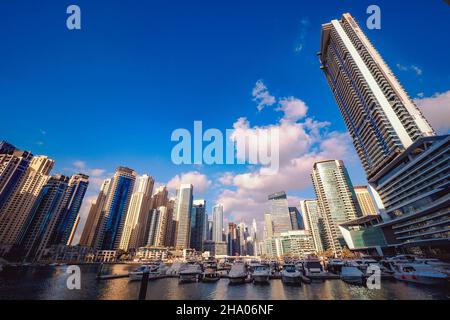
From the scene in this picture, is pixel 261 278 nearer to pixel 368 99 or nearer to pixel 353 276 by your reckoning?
pixel 353 276

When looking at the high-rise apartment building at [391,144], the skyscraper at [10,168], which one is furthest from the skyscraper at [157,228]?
the high-rise apartment building at [391,144]

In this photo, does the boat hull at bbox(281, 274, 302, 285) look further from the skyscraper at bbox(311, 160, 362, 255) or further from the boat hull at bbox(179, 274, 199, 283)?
the skyscraper at bbox(311, 160, 362, 255)

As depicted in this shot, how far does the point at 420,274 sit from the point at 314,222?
532 ft

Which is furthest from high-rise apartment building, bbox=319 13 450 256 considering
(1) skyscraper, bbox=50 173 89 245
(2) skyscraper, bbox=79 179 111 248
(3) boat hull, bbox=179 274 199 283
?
(1) skyscraper, bbox=50 173 89 245

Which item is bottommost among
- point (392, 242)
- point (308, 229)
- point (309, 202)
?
point (392, 242)

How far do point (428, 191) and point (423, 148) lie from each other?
59.4ft

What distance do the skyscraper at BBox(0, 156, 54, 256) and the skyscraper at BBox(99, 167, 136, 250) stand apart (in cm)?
4680

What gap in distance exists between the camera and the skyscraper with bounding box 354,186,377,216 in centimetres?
15538

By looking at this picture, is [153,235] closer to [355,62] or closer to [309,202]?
[309,202]

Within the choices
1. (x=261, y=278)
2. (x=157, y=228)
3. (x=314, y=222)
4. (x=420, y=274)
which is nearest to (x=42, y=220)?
(x=157, y=228)

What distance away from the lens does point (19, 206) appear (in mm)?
108125

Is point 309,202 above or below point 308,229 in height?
above

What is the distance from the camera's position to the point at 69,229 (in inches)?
5664
